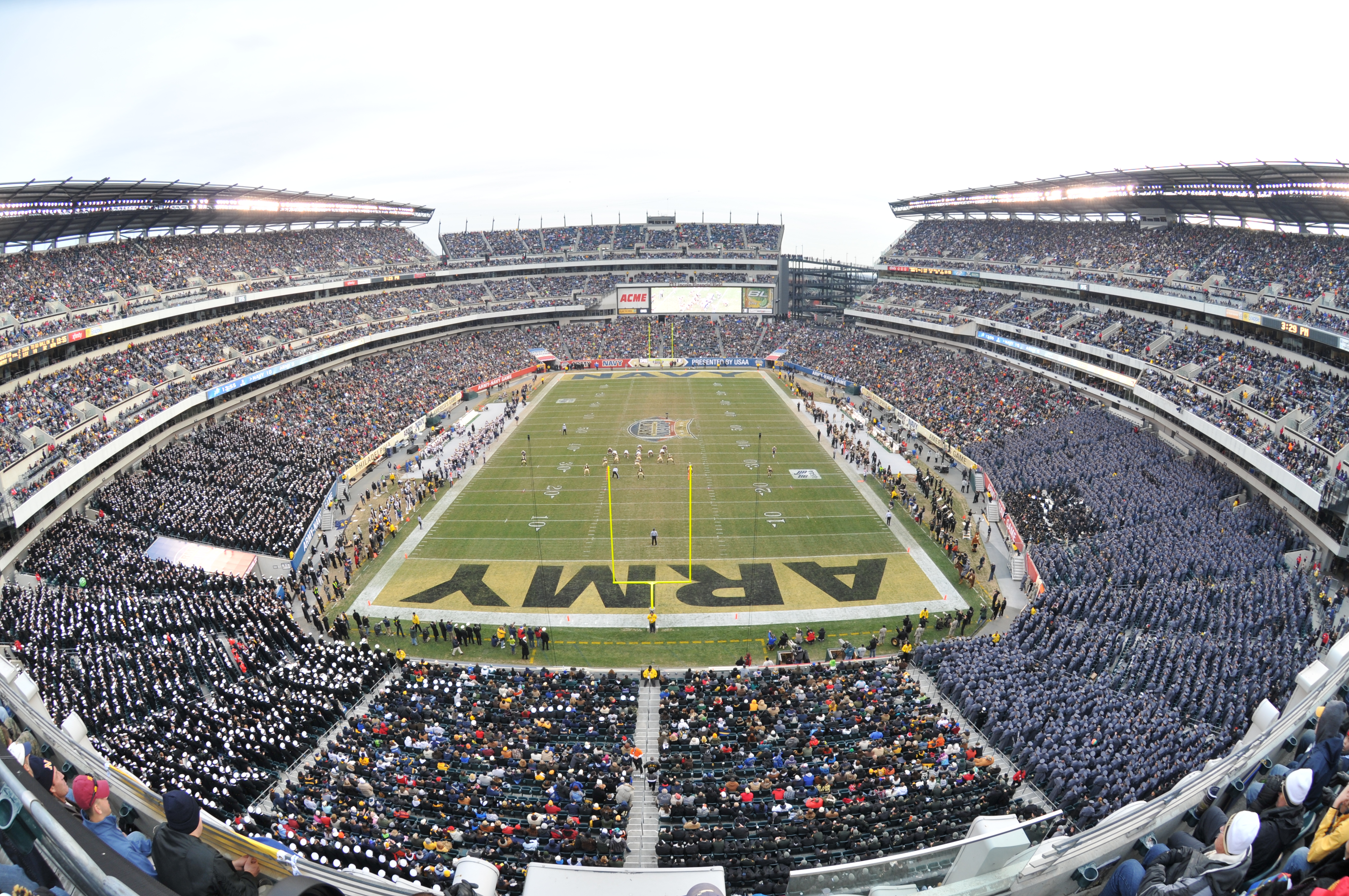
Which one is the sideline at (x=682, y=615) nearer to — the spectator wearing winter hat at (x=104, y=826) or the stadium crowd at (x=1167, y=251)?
the spectator wearing winter hat at (x=104, y=826)

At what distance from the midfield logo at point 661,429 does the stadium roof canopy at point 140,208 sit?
100ft

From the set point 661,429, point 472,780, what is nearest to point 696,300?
point 661,429

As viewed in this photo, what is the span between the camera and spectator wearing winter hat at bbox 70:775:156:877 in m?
5.11

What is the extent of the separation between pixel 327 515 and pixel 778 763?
81.7 feet

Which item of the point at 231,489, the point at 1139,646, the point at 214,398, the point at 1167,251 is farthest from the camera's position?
the point at 1167,251

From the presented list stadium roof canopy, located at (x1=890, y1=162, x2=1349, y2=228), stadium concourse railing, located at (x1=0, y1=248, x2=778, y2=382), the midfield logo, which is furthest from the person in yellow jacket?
stadium concourse railing, located at (x1=0, y1=248, x2=778, y2=382)

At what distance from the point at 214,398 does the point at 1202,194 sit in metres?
58.6

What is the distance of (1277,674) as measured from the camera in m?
16.3

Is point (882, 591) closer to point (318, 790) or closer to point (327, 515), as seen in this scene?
point (318, 790)

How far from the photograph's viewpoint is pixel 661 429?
154 ft

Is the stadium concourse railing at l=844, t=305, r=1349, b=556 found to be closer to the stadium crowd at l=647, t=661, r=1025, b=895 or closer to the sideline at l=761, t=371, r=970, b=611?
the sideline at l=761, t=371, r=970, b=611

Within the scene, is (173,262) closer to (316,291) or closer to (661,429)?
(316,291)

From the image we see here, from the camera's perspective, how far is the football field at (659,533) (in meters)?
25.5

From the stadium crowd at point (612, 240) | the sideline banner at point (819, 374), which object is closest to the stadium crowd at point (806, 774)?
the sideline banner at point (819, 374)
